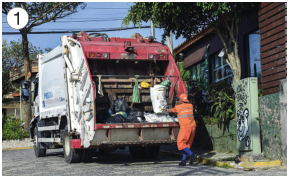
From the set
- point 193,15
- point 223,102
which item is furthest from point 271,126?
point 193,15

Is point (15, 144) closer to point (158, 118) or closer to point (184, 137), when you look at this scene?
point (158, 118)

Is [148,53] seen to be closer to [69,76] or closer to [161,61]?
[161,61]

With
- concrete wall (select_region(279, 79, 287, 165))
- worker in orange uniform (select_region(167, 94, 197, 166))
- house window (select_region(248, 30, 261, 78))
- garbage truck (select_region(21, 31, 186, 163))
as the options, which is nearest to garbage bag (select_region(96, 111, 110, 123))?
garbage truck (select_region(21, 31, 186, 163))

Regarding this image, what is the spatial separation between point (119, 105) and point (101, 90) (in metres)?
0.62

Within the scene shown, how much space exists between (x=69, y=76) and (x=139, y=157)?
9.31ft

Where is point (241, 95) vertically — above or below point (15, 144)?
above

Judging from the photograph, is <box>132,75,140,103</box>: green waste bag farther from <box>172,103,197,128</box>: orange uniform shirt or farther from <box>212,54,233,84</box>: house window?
<box>212,54,233,84</box>: house window

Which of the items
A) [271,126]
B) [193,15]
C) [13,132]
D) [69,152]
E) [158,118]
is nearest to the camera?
[271,126]

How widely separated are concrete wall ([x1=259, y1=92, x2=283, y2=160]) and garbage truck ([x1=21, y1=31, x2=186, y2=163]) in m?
1.77

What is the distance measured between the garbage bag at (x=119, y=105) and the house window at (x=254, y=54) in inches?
213

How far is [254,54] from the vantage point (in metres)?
12.2

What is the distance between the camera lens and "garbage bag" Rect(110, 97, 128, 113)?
8.31 meters

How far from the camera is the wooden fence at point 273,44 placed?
29.9ft

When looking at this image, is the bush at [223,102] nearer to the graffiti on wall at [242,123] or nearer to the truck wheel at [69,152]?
the graffiti on wall at [242,123]
